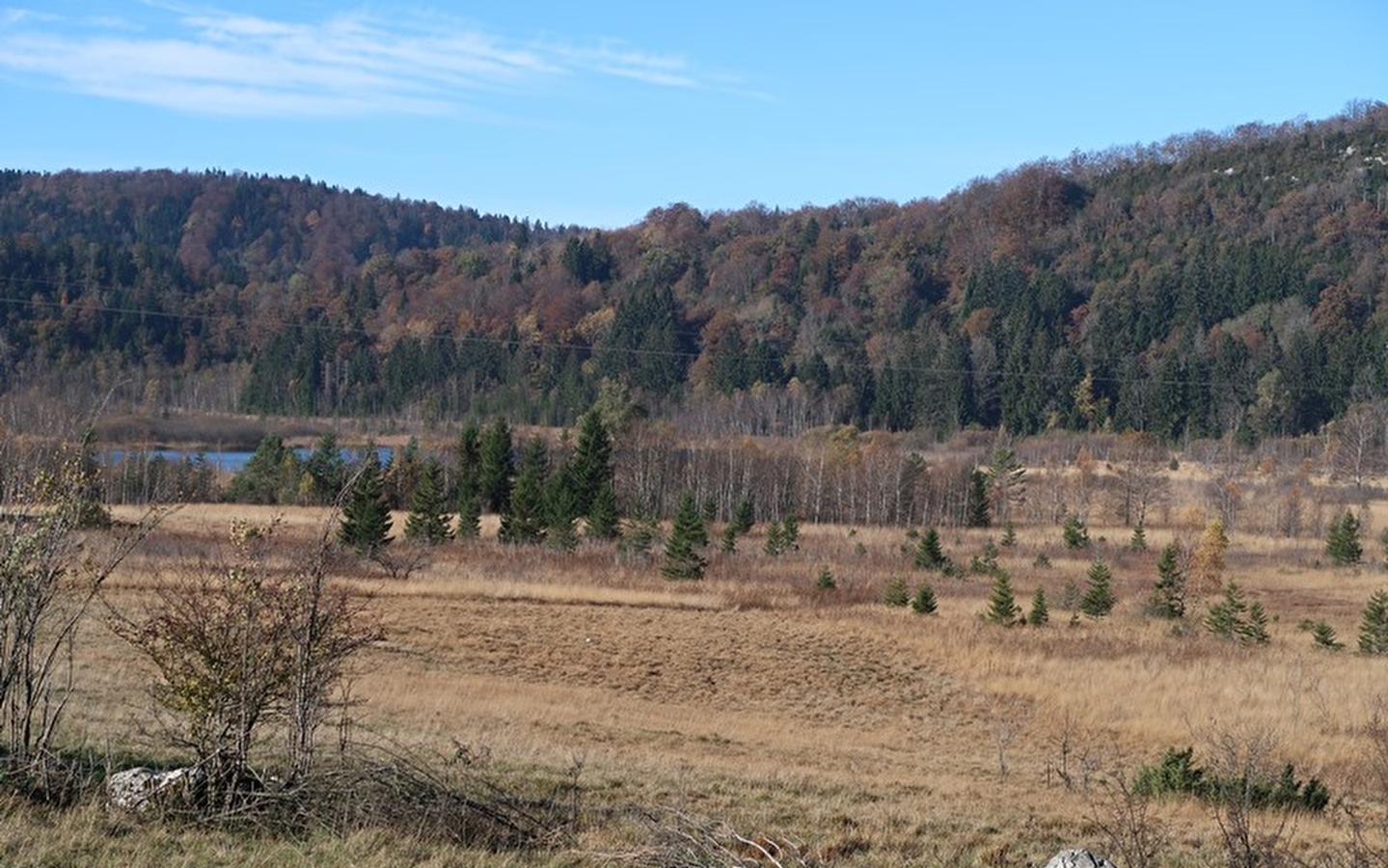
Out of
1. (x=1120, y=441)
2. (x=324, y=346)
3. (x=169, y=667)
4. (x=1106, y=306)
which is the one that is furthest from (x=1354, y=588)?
(x=324, y=346)

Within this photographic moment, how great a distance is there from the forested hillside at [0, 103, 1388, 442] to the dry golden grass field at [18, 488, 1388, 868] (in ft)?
238

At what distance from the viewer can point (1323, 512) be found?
2731 inches

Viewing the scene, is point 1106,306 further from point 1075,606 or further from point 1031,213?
point 1075,606

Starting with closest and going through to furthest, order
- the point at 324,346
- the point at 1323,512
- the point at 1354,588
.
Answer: the point at 1354,588
the point at 1323,512
the point at 324,346

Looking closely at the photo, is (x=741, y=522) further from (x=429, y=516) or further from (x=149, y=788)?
(x=149, y=788)

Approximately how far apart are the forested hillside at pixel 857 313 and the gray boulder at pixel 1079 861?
103m

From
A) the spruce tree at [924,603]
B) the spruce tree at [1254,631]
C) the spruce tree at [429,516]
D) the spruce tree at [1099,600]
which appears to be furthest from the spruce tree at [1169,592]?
the spruce tree at [429,516]

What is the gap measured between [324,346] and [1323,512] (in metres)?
114

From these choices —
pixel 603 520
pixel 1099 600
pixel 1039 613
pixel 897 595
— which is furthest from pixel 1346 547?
pixel 603 520

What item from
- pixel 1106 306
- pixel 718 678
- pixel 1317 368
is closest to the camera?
pixel 718 678

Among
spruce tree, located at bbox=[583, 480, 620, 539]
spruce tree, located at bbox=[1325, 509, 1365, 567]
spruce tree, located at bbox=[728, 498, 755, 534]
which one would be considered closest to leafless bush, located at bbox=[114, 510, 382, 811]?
spruce tree, located at bbox=[583, 480, 620, 539]

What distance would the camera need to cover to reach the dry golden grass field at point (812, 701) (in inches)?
449

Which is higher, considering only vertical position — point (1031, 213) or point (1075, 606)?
point (1031, 213)

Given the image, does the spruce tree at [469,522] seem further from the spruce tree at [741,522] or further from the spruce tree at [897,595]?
the spruce tree at [897,595]
